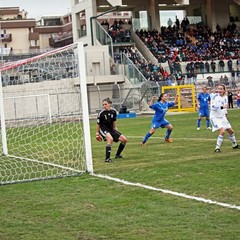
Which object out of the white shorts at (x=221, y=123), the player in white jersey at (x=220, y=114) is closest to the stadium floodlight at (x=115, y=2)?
the player in white jersey at (x=220, y=114)

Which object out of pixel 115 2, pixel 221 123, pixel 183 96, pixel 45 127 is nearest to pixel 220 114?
pixel 221 123

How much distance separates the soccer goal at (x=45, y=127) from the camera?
47.9 ft

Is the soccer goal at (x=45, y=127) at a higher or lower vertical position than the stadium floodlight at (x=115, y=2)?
lower

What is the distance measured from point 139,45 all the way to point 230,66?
8.63m

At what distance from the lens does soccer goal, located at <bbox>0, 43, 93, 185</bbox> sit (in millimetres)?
14594

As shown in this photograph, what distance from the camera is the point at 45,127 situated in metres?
31.2

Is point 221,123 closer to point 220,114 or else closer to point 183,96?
point 220,114

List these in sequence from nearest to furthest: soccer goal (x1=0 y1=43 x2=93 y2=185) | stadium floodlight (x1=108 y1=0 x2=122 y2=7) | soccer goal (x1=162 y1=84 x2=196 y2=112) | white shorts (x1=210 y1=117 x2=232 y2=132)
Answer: soccer goal (x1=0 y1=43 x2=93 y2=185), white shorts (x1=210 y1=117 x2=232 y2=132), soccer goal (x1=162 y1=84 x2=196 y2=112), stadium floodlight (x1=108 y1=0 x2=122 y2=7)

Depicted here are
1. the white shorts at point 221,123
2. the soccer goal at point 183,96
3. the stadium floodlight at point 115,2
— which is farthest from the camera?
the stadium floodlight at point 115,2

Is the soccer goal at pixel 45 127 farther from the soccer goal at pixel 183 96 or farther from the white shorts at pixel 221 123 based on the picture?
the soccer goal at pixel 183 96

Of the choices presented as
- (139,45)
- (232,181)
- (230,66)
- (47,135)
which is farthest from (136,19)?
(232,181)

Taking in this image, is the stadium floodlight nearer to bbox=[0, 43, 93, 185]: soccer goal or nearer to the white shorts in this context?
bbox=[0, 43, 93, 185]: soccer goal

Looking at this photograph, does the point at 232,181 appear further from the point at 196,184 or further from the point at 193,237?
the point at 193,237

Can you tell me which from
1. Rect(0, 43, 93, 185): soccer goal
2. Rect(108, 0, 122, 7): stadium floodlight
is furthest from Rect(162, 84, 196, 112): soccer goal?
Rect(108, 0, 122, 7): stadium floodlight
